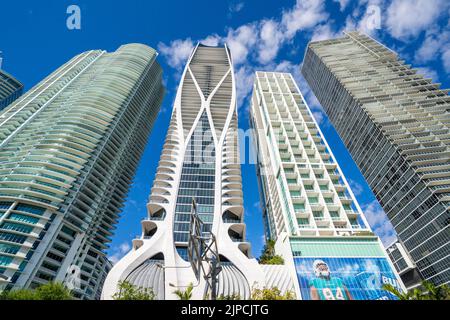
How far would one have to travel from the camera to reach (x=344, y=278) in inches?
1833

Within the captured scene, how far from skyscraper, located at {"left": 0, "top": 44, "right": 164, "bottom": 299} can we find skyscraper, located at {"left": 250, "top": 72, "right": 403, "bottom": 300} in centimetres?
5333

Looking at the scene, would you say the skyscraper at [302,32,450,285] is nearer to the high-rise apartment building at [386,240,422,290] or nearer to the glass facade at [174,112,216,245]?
the high-rise apartment building at [386,240,422,290]

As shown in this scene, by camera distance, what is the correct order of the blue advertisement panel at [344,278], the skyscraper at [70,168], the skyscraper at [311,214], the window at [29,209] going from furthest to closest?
the window at [29,209] < the skyscraper at [70,168] < the skyscraper at [311,214] < the blue advertisement panel at [344,278]

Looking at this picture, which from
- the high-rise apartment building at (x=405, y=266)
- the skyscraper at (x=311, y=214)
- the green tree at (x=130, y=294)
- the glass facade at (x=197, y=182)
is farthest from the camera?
the high-rise apartment building at (x=405, y=266)

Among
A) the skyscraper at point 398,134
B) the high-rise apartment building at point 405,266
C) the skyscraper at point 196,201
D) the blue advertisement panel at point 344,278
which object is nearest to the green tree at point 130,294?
the skyscraper at point 196,201

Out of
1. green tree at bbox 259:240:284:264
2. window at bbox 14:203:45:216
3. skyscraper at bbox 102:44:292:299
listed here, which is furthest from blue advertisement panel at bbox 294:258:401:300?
window at bbox 14:203:45:216

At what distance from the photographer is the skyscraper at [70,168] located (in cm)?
6366

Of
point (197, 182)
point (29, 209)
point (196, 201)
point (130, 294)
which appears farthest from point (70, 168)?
point (130, 294)

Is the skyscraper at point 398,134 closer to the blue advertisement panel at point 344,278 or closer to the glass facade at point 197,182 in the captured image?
the blue advertisement panel at point 344,278

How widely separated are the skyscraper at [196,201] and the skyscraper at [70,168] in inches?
954

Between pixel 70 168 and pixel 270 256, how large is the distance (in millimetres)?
61320

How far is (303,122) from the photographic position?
91.4m

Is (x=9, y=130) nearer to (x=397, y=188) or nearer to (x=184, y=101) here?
(x=184, y=101)
